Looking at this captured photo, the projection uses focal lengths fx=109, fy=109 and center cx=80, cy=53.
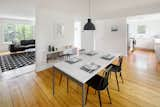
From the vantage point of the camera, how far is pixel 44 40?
422 centimetres

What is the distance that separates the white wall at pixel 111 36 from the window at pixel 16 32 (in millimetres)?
5497

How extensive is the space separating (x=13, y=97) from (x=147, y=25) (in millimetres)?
9252

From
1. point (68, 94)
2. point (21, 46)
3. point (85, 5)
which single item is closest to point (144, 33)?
point (85, 5)

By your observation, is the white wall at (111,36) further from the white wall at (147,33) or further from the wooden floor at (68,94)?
the wooden floor at (68,94)

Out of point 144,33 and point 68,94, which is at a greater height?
point 144,33

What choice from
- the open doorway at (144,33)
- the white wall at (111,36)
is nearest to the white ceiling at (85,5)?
the white wall at (111,36)

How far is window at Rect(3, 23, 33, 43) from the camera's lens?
781 cm

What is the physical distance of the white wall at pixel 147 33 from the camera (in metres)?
7.83

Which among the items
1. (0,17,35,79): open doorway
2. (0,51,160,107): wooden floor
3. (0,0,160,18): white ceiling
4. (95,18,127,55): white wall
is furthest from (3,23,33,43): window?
(0,51,160,107): wooden floor

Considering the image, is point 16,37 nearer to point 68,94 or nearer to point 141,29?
point 68,94

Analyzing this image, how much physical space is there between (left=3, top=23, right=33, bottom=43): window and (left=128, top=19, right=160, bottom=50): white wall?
8.45m

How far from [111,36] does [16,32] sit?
696 centimetres

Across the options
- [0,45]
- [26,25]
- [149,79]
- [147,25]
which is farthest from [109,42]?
[0,45]

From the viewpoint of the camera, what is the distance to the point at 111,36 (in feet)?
22.8
